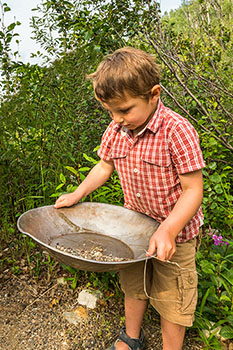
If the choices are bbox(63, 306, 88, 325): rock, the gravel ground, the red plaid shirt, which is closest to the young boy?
the red plaid shirt

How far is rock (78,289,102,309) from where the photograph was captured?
2146mm

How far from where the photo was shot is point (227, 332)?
66.7 inches

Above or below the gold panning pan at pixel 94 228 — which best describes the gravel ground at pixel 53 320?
below

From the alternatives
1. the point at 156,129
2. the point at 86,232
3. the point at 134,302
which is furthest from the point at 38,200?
the point at 156,129

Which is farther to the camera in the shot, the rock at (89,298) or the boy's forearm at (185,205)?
the rock at (89,298)

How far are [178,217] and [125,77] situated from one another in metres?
0.63

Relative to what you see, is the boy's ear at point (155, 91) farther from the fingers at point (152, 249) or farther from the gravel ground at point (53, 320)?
the gravel ground at point (53, 320)

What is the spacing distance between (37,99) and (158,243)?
147cm

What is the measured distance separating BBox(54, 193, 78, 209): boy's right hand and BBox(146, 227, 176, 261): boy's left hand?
1.96 ft

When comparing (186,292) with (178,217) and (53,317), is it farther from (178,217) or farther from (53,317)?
(53,317)

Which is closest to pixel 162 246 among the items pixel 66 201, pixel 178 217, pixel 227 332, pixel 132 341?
pixel 178 217

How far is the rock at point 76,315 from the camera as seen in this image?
2.06 meters

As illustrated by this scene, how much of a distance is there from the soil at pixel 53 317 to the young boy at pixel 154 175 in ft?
0.70

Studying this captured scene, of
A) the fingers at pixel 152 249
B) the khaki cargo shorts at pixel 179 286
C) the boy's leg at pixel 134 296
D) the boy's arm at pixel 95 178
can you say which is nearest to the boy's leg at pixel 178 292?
the khaki cargo shorts at pixel 179 286
